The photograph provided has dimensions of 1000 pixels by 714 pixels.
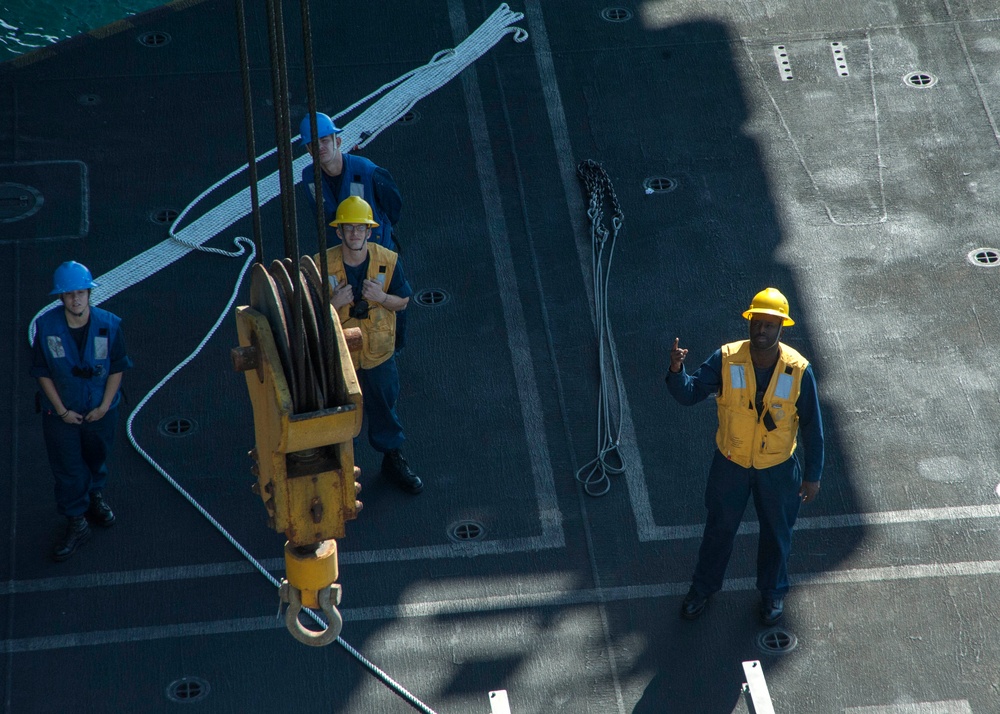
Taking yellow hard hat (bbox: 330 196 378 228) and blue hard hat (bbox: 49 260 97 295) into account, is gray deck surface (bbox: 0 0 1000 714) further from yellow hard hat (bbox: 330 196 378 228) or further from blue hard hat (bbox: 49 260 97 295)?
yellow hard hat (bbox: 330 196 378 228)

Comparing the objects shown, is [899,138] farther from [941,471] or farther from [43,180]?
[43,180]

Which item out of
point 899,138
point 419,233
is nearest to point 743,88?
point 899,138

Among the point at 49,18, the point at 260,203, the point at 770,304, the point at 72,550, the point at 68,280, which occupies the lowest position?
the point at 72,550

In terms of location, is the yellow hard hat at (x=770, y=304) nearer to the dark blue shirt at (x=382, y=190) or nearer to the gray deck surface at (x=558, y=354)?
the gray deck surface at (x=558, y=354)

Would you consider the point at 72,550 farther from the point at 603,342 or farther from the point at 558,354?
the point at 603,342

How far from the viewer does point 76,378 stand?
8.40 m

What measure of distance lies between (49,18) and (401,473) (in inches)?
409

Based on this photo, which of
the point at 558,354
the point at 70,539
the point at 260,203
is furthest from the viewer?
the point at 260,203

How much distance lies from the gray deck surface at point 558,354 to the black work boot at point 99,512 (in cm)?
11

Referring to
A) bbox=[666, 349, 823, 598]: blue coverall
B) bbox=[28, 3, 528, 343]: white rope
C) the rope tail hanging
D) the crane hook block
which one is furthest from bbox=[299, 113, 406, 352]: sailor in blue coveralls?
the crane hook block

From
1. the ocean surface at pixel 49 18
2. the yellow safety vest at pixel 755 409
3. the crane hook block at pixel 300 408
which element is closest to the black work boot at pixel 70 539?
the crane hook block at pixel 300 408

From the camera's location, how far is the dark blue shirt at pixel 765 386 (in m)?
7.77

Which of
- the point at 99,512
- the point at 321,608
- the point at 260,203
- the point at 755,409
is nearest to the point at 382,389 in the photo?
the point at 99,512

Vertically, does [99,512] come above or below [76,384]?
below
